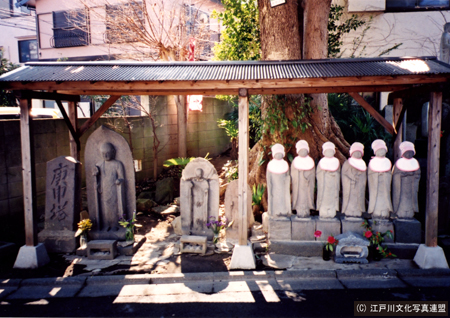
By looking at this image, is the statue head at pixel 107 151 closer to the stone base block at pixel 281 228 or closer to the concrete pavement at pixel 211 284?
the concrete pavement at pixel 211 284

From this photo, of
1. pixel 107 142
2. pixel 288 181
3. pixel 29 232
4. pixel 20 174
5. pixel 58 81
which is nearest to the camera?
pixel 58 81

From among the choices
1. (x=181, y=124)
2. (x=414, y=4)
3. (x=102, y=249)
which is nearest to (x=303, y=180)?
(x=102, y=249)

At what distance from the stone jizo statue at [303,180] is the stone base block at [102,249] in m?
3.44

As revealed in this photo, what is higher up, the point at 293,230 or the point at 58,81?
the point at 58,81

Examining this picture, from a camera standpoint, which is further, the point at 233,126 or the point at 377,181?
the point at 233,126

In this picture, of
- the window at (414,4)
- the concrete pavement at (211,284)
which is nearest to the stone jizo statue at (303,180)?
the concrete pavement at (211,284)

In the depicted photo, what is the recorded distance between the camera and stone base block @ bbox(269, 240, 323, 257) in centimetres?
631

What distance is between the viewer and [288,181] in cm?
653

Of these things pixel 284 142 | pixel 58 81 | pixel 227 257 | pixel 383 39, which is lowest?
pixel 227 257

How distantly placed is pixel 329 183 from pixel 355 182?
1.53ft

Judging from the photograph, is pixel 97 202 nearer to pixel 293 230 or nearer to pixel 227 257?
pixel 227 257

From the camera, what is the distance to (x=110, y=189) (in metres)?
7.00

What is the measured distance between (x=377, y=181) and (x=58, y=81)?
5.75 m

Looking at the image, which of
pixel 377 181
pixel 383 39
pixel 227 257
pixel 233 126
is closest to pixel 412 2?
pixel 383 39
